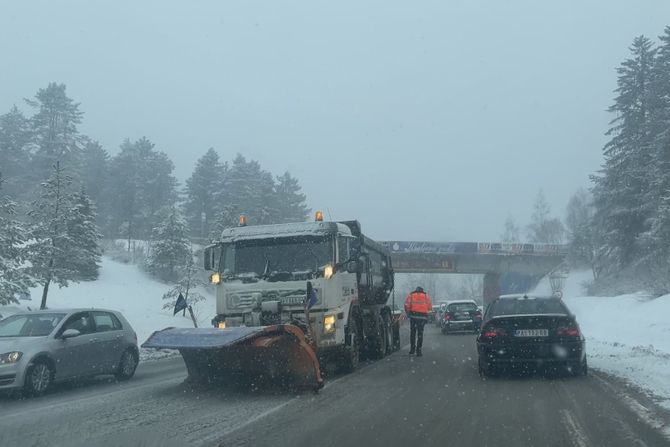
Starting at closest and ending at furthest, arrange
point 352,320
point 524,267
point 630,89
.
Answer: point 352,320 → point 630,89 → point 524,267

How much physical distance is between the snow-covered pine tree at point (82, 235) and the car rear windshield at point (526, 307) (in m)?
19.9

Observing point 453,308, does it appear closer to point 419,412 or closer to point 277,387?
point 277,387

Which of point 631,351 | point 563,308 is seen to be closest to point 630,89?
point 631,351

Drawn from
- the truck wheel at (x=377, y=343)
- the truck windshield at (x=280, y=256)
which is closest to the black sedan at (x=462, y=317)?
the truck wheel at (x=377, y=343)

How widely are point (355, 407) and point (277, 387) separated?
241 centimetres

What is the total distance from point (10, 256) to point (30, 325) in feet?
41.2

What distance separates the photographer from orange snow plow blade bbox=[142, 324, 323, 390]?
9883 mm

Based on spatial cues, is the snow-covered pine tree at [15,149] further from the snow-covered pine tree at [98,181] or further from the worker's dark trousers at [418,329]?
the worker's dark trousers at [418,329]

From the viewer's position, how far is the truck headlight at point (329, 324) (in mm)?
11625

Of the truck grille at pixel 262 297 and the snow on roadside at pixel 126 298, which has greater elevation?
the snow on roadside at pixel 126 298

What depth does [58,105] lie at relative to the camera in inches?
2778

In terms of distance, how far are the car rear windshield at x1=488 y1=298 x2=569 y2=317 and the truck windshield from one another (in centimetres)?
324

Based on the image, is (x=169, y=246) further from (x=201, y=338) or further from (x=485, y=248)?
(x=201, y=338)

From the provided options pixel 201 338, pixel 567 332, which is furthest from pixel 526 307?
pixel 201 338
